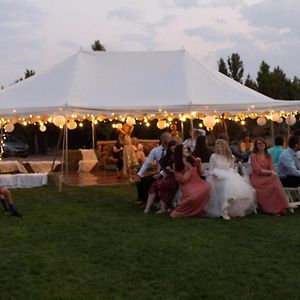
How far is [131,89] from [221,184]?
288 inches

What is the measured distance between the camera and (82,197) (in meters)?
12.2

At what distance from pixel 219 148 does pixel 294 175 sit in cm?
152

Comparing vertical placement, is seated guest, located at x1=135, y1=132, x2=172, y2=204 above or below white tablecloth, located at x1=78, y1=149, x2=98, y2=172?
above

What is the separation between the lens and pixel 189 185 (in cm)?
932

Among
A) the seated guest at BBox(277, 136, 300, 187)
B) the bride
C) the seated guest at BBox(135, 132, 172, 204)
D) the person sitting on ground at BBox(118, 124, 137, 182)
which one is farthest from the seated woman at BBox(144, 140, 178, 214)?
the person sitting on ground at BBox(118, 124, 137, 182)

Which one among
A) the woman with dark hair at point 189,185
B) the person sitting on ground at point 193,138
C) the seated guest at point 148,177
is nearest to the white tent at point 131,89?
the person sitting on ground at point 193,138

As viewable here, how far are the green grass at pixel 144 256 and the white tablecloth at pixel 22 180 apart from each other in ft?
16.0

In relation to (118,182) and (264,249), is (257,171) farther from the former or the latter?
(118,182)

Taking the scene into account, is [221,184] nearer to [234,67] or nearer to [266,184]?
[266,184]

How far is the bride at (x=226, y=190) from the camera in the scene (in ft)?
29.9

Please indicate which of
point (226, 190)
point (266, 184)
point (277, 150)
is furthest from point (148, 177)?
point (277, 150)

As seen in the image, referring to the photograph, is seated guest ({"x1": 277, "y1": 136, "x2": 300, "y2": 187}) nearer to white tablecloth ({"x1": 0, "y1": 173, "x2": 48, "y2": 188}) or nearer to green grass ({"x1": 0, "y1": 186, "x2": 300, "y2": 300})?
green grass ({"x1": 0, "y1": 186, "x2": 300, "y2": 300})

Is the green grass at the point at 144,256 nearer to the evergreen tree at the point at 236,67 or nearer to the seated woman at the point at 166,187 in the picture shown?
the seated woman at the point at 166,187

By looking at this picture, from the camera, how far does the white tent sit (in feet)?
48.0
